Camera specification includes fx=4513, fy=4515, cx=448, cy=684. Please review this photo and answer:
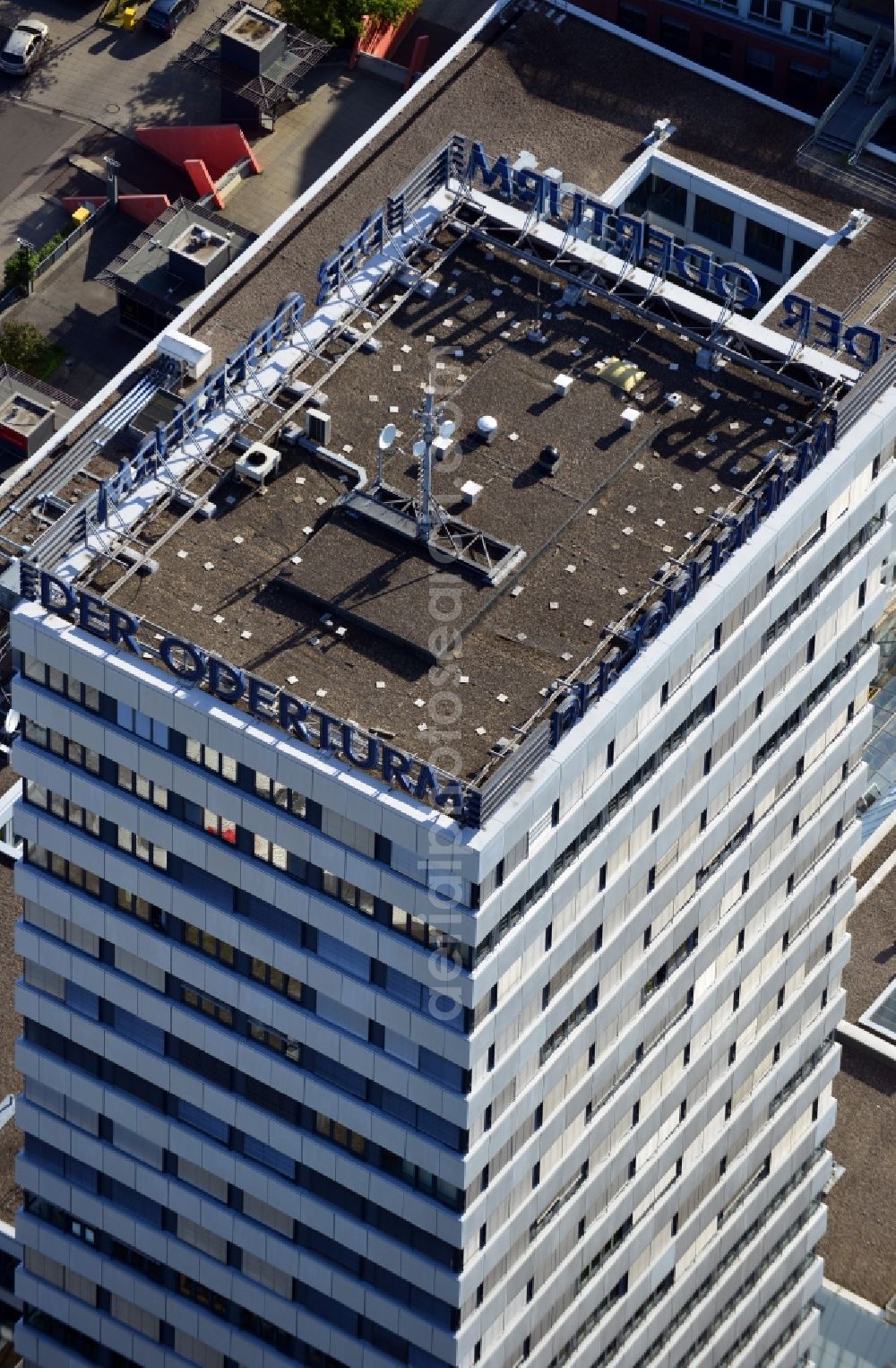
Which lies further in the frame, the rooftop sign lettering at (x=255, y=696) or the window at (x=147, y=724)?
the window at (x=147, y=724)

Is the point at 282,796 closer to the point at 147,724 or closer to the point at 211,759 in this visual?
the point at 211,759

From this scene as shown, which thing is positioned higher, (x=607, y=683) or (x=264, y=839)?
(x=607, y=683)

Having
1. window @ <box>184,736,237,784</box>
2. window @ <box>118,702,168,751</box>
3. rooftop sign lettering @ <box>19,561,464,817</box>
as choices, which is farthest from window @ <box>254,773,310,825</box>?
window @ <box>118,702,168,751</box>

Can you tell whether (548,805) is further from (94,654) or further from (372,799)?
(94,654)

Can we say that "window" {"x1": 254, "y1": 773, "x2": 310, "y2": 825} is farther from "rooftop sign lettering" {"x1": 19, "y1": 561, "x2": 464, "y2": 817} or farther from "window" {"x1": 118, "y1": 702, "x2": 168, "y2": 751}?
"window" {"x1": 118, "y1": 702, "x2": 168, "y2": 751}

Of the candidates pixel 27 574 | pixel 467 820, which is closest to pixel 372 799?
pixel 467 820

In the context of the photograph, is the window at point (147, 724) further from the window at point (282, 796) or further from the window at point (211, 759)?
the window at point (282, 796)

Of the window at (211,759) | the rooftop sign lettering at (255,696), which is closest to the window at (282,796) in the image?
the window at (211,759)

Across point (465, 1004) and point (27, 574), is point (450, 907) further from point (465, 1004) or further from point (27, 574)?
point (27, 574)
